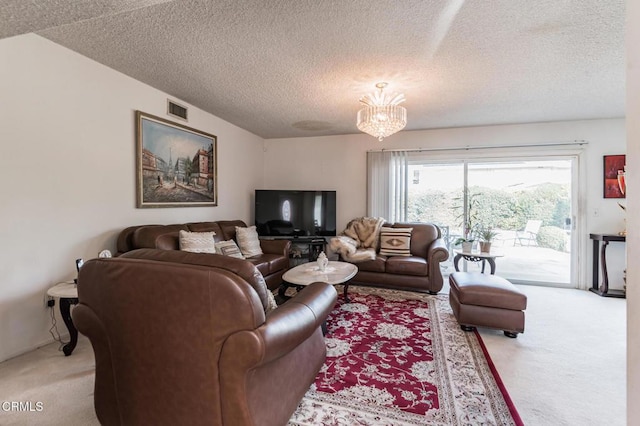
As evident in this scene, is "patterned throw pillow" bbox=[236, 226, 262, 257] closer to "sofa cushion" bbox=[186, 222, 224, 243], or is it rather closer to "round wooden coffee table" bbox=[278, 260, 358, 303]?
"sofa cushion" bbox=[186, 222, 224, 243]

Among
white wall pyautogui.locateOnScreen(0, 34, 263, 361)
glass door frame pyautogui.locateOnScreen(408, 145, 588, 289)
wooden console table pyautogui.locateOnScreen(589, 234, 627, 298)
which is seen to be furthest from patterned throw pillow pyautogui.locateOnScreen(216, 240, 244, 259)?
wooden console table pyautogui.locateOnScreen(589, 234, 627, 298)

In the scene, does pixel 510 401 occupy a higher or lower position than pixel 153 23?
lower

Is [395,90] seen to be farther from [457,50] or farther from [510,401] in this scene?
[510,401]

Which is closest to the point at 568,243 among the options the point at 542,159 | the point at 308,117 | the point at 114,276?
the point at 542,159

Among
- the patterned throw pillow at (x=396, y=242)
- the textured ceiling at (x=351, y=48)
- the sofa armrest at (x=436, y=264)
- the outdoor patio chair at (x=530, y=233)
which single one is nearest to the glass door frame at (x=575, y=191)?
the outdoor patio chair at (x=530, y=233)

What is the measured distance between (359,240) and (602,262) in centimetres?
336

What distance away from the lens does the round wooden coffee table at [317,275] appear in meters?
2.77

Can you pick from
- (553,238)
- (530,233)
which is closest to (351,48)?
(530,233)

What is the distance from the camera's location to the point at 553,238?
14.2 ft

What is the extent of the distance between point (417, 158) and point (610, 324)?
10.4 ft

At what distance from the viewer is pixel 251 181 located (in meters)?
5.17

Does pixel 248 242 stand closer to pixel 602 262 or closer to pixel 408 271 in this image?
pixel 408 271

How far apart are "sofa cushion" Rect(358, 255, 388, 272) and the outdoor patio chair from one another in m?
2.36

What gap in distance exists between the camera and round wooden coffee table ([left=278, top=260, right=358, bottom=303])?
2773mm
